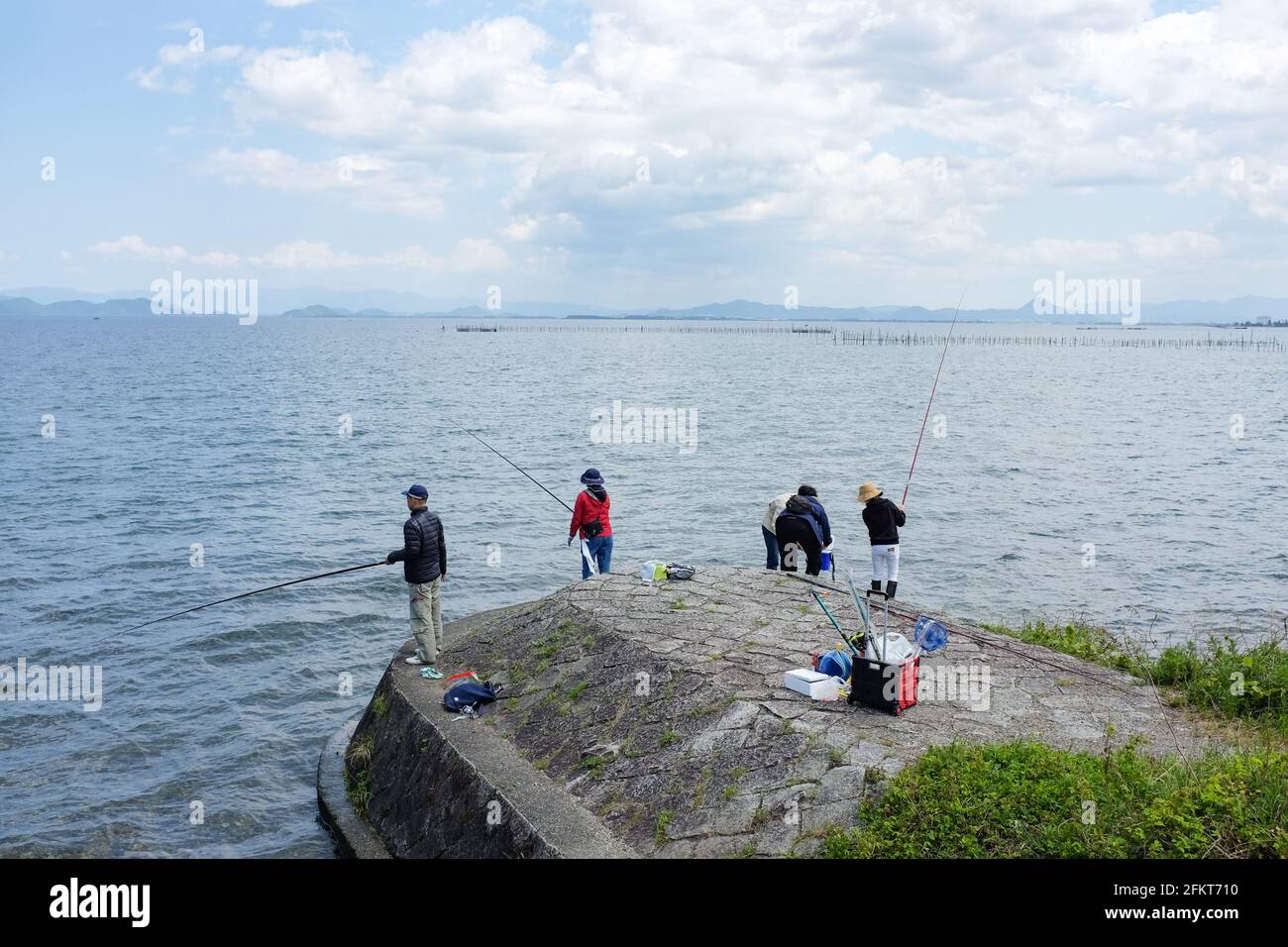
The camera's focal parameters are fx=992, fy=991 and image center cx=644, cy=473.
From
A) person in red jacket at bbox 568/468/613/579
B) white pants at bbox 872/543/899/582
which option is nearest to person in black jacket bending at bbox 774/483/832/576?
white pants at bbox 872/543/899/582

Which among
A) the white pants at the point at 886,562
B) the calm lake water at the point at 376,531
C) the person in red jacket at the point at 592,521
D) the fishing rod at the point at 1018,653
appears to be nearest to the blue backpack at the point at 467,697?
the calm lake water at the point at 376,531

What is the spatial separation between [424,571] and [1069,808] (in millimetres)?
7576

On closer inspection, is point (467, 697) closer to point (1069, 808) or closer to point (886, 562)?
point (1069, 808)

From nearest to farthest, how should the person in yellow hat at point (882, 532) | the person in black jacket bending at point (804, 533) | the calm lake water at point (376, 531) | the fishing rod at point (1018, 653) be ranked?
1. the fishing rod at point (1018, 653)
2. the calm lake water at point (376, 531)
3. the person in yellow hat at point (882, 532)
4. the person in black jacket bending at point (804, 533)

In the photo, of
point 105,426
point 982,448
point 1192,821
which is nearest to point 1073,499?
point 982,448

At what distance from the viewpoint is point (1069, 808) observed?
22.6 feet

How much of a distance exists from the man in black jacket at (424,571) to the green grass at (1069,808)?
6.33 meters

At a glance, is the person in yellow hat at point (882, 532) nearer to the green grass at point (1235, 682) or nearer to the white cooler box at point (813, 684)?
the green grass at point (1235, 682)

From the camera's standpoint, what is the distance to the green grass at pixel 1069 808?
21.2ft

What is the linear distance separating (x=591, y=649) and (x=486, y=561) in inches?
537

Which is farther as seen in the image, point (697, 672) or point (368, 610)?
point (368, 610)

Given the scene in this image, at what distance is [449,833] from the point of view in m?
9.16

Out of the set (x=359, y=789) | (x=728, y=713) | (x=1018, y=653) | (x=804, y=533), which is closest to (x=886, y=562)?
(x=804, y=533)
